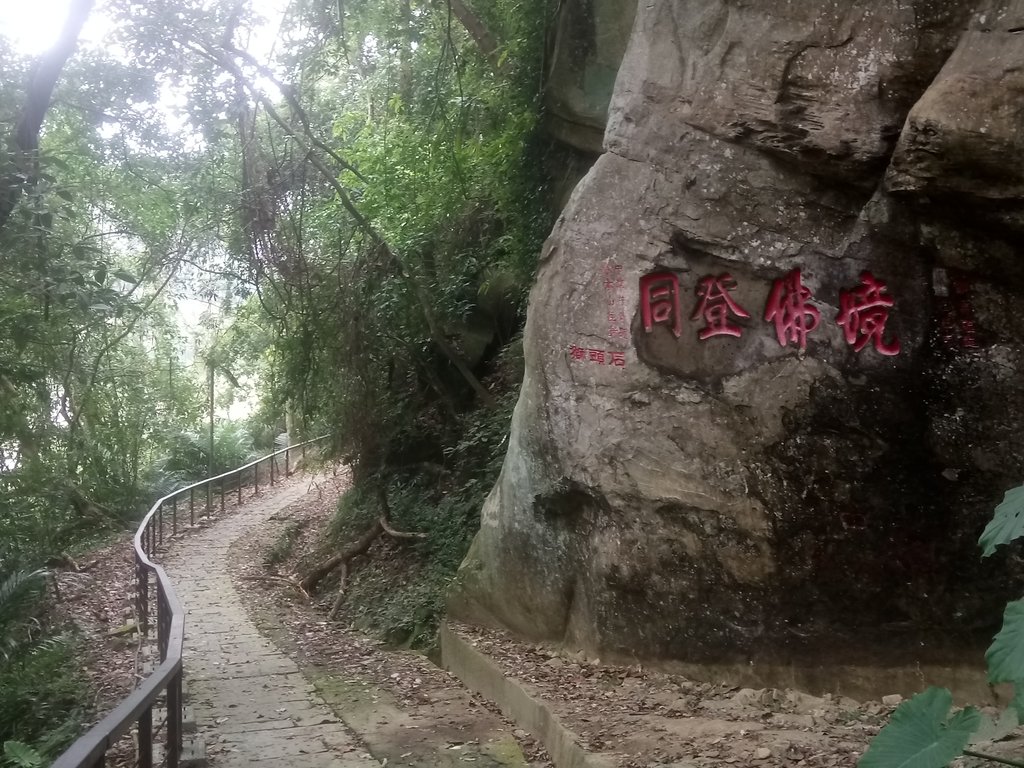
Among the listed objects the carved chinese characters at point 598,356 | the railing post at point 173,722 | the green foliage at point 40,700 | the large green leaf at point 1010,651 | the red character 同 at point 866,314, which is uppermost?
the red character 同 at point 866,314

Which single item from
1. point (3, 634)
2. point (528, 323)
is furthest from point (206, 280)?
point (528, 323)

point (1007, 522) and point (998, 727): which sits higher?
point (1007, 522)

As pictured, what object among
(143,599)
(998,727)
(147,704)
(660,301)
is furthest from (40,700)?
(998,727)

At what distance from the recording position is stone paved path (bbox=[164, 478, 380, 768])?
5.59 meters

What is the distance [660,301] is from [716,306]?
353mm

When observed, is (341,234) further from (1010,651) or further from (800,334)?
(1010,651)

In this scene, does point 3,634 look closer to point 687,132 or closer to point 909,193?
point 687,132

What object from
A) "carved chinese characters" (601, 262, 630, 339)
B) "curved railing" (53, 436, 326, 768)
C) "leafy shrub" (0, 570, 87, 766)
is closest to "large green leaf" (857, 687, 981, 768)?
"curved railing" (53, 436, 326, 768)

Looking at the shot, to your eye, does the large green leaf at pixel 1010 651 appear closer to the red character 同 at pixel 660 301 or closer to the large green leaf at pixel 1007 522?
the large green leaf at pixel 1007 522

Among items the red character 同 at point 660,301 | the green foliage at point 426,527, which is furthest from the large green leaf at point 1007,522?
the green foliage at point 426,527

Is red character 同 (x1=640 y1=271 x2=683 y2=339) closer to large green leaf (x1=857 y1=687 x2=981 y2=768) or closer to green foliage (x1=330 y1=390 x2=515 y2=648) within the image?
large green leaf (x1=857 y1=687 x2=981 y2=768)

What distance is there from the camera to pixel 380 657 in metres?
8.47

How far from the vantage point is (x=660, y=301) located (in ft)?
19.2

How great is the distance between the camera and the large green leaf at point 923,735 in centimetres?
267
